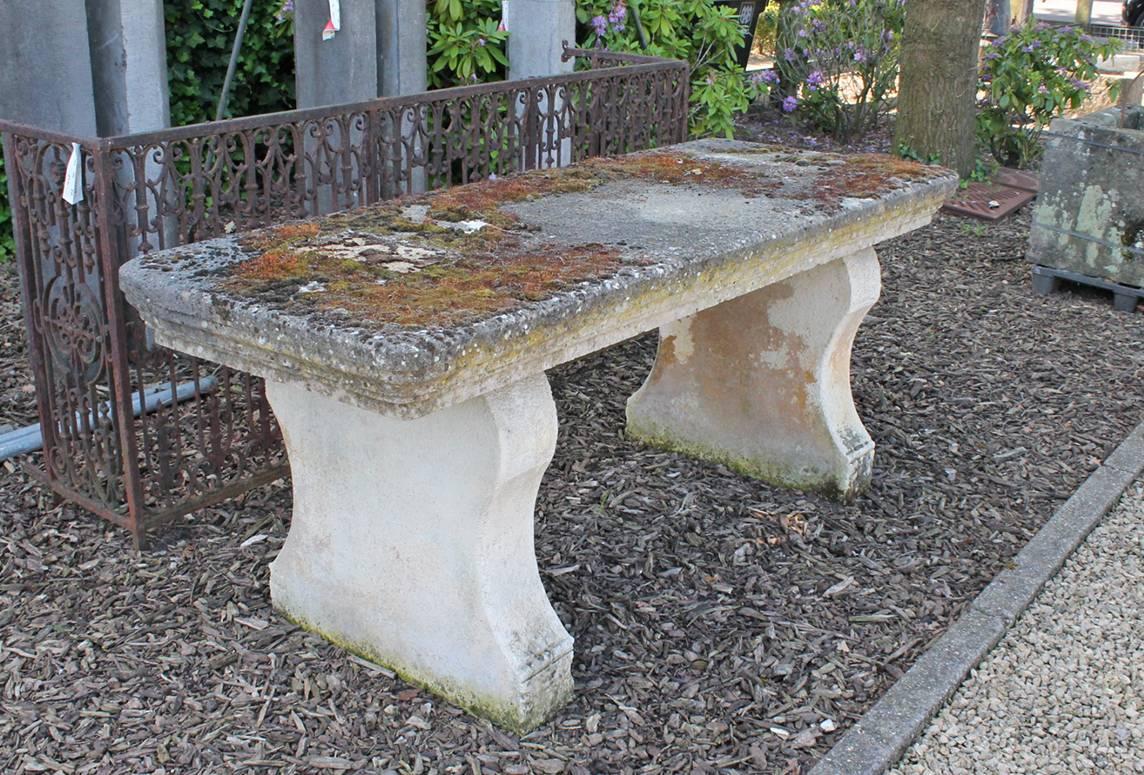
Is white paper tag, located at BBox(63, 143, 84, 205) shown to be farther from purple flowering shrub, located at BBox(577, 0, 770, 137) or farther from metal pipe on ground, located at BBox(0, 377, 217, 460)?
purple flowering shrub, located at BBox(577, 0, 770, 137)

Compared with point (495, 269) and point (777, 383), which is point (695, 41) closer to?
point (777, 383)

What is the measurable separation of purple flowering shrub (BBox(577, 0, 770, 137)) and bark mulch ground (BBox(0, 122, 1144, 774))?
9.86 feet

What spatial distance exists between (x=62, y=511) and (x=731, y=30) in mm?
5837

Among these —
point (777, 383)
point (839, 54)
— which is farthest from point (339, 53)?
point (839, 54)

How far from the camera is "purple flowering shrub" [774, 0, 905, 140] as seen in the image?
31.1 ft

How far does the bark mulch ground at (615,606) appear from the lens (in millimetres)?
2855

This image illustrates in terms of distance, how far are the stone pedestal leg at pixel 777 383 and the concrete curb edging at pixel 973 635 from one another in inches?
24.4

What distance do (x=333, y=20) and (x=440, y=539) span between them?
10.6ft

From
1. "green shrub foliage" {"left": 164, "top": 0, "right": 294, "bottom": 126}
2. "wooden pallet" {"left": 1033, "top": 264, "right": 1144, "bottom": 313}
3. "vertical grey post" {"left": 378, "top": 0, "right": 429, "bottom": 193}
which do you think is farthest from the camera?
"green shrub foliage" {"left": 164, "top": 0, "right": 294, "bottom": 126}

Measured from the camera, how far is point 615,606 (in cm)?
344

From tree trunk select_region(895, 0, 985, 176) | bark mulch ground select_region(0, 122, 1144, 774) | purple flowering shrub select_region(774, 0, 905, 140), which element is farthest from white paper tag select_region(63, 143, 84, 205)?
purple flowering shrub select_region(774, 0, 905, 140)

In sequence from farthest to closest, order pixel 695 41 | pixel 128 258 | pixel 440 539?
pixel 695 41, pixel 128 258, pixel 440 539

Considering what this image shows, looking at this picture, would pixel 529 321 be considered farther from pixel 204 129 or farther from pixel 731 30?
pixel 731 30

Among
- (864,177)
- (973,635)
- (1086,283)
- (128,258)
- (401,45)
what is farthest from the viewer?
(1086,283)
